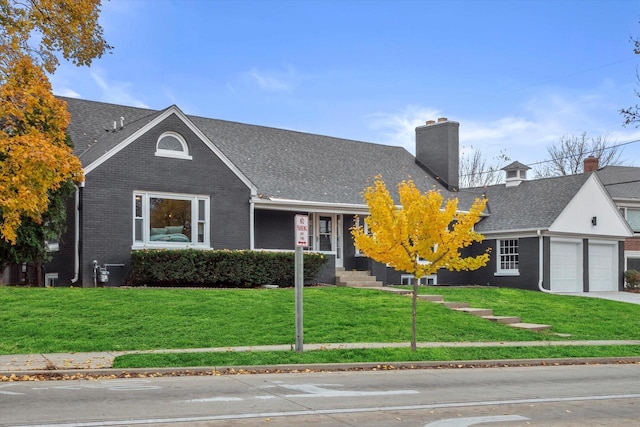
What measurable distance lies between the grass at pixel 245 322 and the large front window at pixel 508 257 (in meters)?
8.44

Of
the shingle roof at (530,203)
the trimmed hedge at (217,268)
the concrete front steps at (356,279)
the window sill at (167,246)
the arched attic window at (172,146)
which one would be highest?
the arched attic window at (172,146)

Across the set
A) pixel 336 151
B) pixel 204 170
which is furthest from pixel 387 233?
pixel 336 151

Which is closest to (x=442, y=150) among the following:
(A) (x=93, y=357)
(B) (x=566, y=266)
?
(B) (x=566, y=266)

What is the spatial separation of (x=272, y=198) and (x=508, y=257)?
12.2 m

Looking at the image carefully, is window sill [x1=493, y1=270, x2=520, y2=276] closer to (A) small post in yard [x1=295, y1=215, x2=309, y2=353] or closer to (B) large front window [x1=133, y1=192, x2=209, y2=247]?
(B) large front window [x1=133, y1=192, x2=209, y2=247]

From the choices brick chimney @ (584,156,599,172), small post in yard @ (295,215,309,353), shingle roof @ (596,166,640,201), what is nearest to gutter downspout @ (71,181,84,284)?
small post in yard @ (295,215,309,353)

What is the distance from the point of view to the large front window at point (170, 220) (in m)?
23.6

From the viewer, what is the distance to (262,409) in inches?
372

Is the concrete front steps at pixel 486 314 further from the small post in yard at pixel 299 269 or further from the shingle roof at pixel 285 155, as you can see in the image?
the small post in yard at pixel 299 269

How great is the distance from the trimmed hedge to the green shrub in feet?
57.3

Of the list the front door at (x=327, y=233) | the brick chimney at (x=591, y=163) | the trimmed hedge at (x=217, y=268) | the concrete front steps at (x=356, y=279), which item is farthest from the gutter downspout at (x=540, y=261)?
the brick chimney at (x=591, y=163)

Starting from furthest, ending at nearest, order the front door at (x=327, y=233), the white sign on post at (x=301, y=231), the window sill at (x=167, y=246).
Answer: the front door at (x=327, y=233) < the window sill at (x=167, y=246) < the white sign on post at (x=301, y=231)

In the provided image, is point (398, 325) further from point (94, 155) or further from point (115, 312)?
point (94, 155)

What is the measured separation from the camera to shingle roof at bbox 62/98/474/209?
26.2 meters
